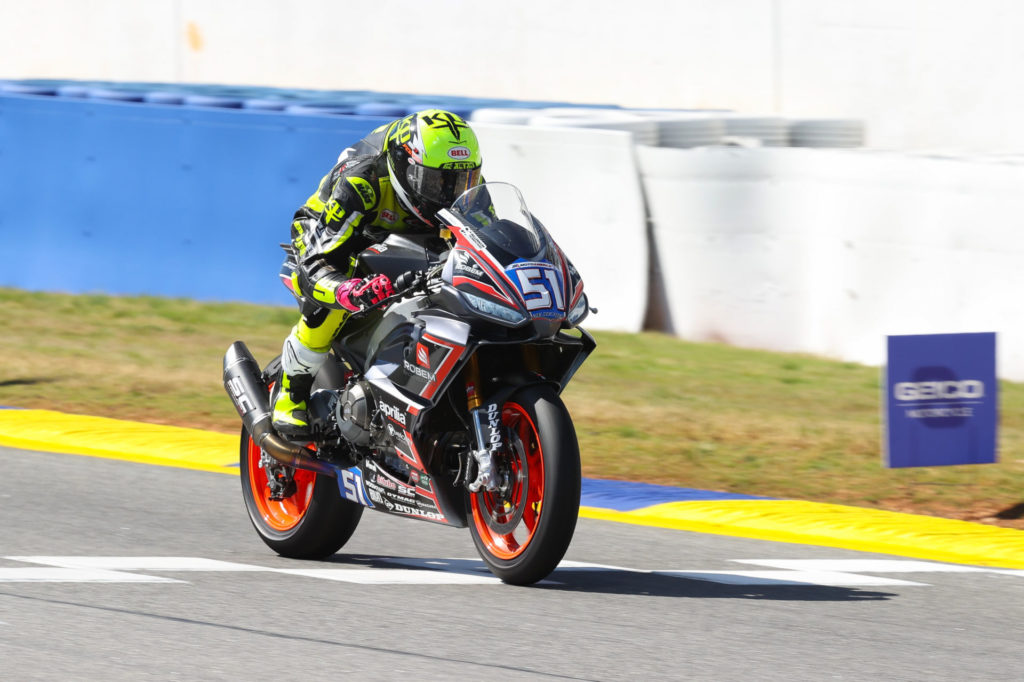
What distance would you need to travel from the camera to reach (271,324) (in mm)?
14016

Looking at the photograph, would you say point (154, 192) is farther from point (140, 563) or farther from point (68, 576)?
point (68, 576)

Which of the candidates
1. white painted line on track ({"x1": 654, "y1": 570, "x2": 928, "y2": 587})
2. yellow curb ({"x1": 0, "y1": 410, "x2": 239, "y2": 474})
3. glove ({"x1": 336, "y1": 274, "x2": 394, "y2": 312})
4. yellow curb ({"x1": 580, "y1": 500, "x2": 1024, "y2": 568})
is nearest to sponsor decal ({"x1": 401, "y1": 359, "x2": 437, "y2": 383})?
glove ({"x1": 336, "y1": 274, "x2": 394, "y2": 312})

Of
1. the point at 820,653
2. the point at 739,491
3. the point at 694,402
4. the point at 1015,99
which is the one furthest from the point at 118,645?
the point at 1015,99

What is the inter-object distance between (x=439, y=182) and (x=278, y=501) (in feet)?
5.64

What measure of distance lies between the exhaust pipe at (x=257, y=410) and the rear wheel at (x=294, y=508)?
112 millimetres

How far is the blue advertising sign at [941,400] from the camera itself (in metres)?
8.27

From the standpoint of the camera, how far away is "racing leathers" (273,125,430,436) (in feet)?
21.4

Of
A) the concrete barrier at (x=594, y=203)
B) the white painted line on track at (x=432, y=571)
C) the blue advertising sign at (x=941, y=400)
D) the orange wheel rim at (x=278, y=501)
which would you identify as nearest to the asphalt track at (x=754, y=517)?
the white painted line on track at (x=432, y=571)

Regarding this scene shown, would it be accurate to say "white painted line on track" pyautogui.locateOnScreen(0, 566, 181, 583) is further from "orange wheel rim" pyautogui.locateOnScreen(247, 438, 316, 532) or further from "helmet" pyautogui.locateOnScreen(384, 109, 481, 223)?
"helmet" pyautogui.locateOnScreen(384, 109, 481, 223)

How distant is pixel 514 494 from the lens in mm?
6270

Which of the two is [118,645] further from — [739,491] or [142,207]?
[142,207]

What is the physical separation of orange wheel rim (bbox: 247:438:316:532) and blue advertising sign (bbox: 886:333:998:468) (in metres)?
2.85

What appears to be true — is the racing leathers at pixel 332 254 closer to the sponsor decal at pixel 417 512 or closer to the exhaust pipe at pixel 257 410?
the exhaust pipe at pixel 257 410

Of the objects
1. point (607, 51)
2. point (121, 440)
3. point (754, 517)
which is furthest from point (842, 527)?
point (607, 51)
